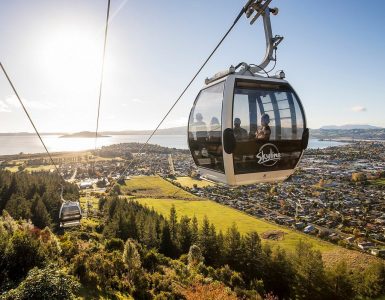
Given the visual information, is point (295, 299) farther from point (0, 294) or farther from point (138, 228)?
point (0, 294)

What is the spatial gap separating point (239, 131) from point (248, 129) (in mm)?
250

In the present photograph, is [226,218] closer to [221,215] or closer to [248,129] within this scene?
[221,215]

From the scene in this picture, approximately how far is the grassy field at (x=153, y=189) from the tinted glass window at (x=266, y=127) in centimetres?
7245

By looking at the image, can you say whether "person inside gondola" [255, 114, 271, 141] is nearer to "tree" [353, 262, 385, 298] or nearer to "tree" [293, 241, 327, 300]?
"tree" [293, 241, 327, 300]

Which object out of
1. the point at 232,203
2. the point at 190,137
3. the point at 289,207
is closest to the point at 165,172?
the point at 232,203

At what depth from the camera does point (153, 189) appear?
91.4 m

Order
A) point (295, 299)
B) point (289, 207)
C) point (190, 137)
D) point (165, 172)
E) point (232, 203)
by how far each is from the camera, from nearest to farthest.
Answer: point (190, 137) → point (295, 299) → point (289, 207) → point (232, 203) → point (165, 172)

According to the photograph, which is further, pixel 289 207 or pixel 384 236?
pixel 289 207

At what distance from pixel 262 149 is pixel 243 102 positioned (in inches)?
43.7

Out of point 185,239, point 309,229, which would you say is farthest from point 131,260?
point 309,229

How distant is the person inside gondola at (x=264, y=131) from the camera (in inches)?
246

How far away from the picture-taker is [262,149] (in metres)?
6.27

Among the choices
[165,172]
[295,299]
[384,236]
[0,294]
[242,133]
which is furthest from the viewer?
[165,172]

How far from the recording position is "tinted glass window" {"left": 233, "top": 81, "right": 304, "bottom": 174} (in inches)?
238
